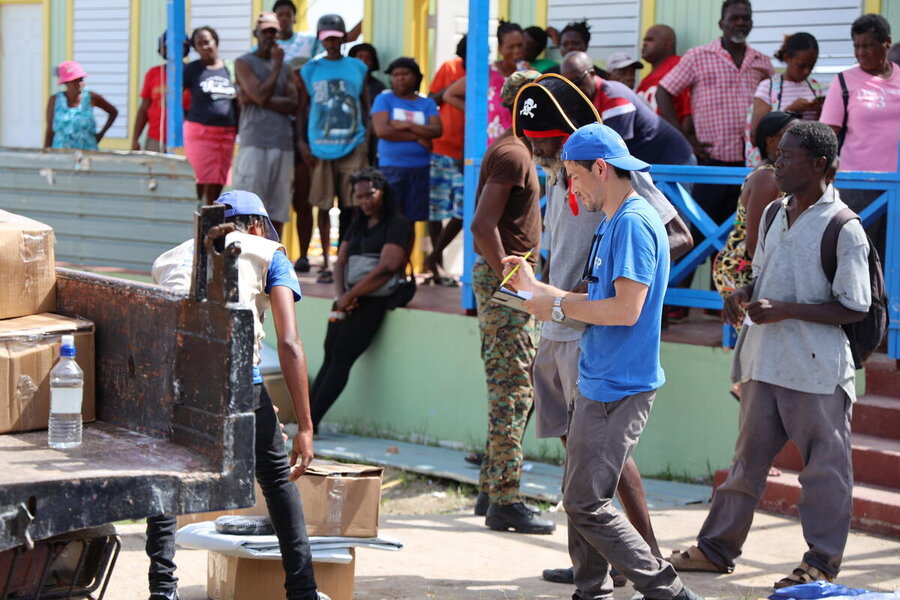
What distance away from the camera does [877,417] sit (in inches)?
260

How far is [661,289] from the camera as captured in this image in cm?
426

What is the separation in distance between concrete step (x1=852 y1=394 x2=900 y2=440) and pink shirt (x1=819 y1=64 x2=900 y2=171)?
4.65ft

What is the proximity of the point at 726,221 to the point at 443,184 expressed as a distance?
11.0ft

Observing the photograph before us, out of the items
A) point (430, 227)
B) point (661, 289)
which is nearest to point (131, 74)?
point (430, 227)

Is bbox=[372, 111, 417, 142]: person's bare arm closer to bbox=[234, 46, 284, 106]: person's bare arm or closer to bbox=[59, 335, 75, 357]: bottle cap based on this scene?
bbox=[234, 46, 284, 106]: person's bare arm

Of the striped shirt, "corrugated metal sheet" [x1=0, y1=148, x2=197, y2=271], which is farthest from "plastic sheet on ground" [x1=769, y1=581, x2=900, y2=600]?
"corrugated metal sheet" [x1=0, y1=148, x2=197, y2=271]

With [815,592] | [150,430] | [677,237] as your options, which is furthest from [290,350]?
[815,592]

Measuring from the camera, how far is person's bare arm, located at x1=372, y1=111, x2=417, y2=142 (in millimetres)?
9727

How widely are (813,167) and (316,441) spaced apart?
4.75m

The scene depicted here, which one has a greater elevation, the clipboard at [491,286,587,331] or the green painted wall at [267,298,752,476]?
the clipboard at [491,286,587,331]

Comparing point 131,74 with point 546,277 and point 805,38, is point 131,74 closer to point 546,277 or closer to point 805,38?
point 805,38

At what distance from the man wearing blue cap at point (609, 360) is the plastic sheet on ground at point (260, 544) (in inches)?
37.6

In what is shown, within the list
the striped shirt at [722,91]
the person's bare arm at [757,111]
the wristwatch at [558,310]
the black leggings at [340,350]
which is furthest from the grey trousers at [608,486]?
the striped shirt at [722,91]

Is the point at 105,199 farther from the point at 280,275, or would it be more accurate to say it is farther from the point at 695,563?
the point at 695,563
